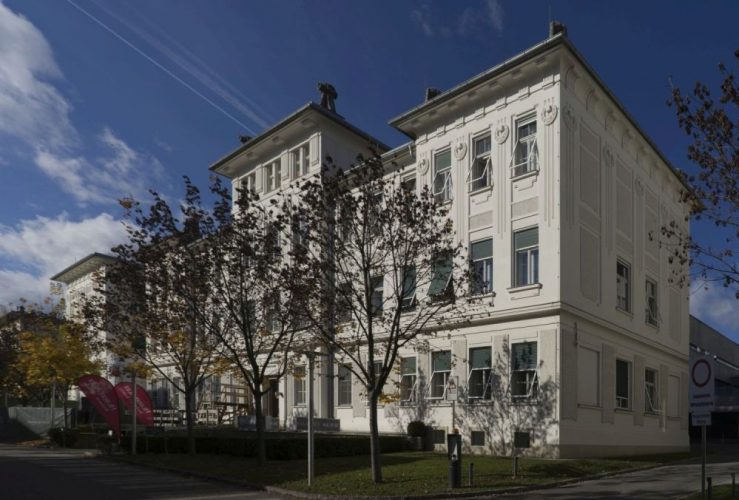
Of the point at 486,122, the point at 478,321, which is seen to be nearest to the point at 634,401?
the point at 478,321

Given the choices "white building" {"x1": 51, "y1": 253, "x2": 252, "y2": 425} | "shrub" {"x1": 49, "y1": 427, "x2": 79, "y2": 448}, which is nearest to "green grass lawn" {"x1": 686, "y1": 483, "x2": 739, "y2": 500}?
"white building" {"x1": 51, "y1": 253, "x2": 252, "y2": 425}

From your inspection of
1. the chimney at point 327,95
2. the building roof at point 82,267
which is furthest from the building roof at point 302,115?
the building roof at point 82,267

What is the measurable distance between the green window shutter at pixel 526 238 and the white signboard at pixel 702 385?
464 inches

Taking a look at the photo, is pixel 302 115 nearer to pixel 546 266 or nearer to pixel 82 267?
pixel 546 266

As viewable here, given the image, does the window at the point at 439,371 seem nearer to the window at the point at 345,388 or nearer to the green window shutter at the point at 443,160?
the window at the point at 345,388

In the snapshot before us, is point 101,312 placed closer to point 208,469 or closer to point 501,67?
point 208,469

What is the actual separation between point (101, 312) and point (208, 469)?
8.16m

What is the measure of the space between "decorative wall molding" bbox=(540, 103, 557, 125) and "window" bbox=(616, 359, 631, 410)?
9.79 metres

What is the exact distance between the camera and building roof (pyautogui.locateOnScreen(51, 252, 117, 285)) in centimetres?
6159

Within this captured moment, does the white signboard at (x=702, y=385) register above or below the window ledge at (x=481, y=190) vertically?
below

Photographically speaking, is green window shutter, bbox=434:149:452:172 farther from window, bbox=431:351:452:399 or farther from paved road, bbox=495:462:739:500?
paved road, bbox=495:462:739:500

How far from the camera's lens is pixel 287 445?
22.4 m

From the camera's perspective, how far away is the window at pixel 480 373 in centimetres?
Result: 2419

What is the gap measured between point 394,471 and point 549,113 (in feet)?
43.2
